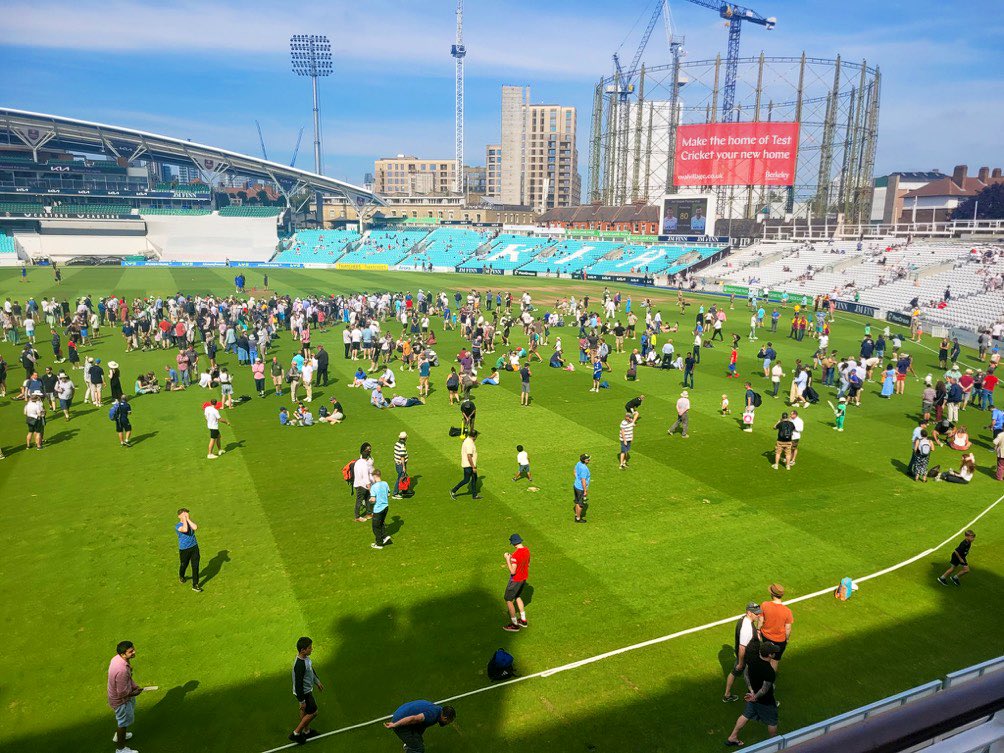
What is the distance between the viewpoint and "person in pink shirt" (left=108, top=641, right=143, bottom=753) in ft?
24.2

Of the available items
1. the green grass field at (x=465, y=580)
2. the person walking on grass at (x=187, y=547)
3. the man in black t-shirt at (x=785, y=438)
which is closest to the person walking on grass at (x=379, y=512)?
the green grass field at (x=465, y=580)

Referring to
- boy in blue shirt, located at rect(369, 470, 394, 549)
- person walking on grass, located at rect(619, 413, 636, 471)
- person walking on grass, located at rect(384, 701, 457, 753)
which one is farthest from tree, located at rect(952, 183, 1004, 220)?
person walking on grass, located at rect(384, 701, 457, 753)

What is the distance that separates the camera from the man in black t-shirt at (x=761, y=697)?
7387mm

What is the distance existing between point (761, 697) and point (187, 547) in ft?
27.7

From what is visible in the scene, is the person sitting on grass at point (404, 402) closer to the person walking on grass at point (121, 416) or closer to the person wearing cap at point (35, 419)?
the person walking on grass at point (121, 416)

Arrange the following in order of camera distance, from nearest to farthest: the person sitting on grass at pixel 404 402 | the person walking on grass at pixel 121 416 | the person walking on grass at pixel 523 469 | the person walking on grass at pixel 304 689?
the person walking on grass at pixel 304 689, the person walking on grass at pixel 523 469, the person walking on grass at pixel 121 416, the person sitting on grass at pixel 404 402

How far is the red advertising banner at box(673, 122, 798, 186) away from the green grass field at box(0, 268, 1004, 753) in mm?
56243

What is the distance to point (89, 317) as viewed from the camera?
1291 inches

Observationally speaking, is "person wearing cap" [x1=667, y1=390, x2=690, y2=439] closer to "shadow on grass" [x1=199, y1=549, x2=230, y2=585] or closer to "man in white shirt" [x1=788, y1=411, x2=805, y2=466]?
"man in white shirt" [x1=788, y1=411, x2=805, y2=466]

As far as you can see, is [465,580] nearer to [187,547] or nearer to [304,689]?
[304,689]

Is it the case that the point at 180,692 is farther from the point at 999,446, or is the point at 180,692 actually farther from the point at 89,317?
the point at 89,317

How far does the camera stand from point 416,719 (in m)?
6.41

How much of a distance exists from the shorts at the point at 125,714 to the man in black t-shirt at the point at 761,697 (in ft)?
22.4

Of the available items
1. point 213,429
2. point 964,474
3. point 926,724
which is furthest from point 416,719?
point 964,474
